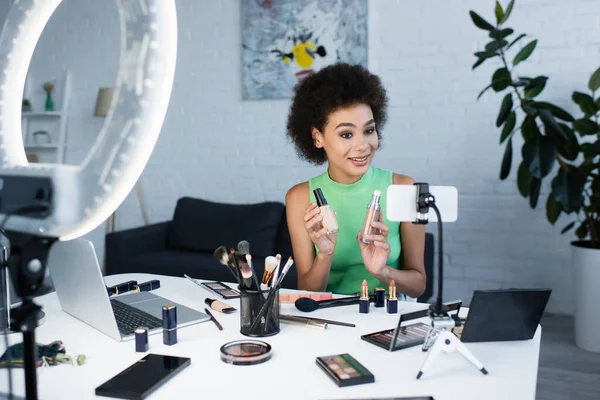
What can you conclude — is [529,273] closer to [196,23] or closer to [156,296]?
[156,296]

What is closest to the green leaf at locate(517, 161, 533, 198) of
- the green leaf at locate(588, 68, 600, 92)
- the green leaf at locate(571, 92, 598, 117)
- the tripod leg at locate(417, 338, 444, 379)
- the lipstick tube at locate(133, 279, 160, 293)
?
the green leaf at locate(571, 92, 598, 117)

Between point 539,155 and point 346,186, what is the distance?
1.23 meters

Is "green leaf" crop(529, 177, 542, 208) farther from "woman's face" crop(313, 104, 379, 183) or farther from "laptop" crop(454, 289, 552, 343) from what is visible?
"laptop" crop(454, 289, 552, 343)

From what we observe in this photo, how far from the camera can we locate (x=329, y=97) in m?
1.78

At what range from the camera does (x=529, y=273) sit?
3270mm

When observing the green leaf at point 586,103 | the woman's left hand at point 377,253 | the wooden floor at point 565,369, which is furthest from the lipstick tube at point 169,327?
the green leaf at point 586,103

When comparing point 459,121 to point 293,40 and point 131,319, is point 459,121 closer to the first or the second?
point 293,40

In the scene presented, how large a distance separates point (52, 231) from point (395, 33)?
10.5 feet

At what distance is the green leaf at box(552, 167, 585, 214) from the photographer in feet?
8.54

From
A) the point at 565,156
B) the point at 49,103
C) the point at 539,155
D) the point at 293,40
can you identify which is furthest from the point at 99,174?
the point at 49,103

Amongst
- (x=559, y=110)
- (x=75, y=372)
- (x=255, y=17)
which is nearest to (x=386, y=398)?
(x=75, y=372)

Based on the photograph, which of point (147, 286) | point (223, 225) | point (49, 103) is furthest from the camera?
point (49, 103)

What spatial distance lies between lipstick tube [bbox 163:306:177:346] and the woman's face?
84cm

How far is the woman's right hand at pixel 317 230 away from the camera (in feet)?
4.85
